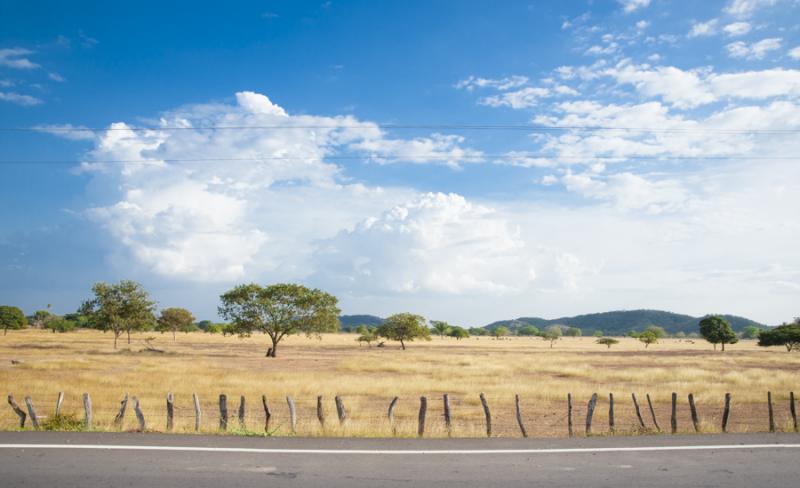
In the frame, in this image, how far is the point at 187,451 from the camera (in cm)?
1016

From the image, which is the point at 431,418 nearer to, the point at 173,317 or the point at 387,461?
the point at 387,461

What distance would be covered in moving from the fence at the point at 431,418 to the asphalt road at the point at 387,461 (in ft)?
5.69

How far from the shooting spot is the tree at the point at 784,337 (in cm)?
7206

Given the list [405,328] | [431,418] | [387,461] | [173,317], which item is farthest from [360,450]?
[173,317]

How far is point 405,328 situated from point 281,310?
27168 millimetres

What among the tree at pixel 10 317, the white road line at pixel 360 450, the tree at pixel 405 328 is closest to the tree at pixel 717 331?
the tree at pixel 405 328

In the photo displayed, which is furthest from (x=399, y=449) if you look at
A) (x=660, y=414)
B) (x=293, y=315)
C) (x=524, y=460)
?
(x=293, y=315)

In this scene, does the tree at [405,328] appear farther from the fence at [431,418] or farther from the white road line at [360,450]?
the white road line at [360,450]

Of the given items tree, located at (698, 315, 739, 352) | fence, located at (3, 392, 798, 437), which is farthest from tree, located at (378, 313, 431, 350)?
fence, located at (3, 392, 798, 437)

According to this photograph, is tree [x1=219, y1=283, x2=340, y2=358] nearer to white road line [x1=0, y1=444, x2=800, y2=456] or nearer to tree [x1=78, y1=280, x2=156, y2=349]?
tree [x1=78, y1=280, x2=156, y2=349]

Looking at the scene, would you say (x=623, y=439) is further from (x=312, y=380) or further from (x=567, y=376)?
(x=567, y=376)

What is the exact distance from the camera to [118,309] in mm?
61625

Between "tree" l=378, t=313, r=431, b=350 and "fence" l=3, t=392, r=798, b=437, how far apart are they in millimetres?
57355

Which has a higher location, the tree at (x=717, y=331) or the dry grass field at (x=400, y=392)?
the tree at (x=717, y=331)
